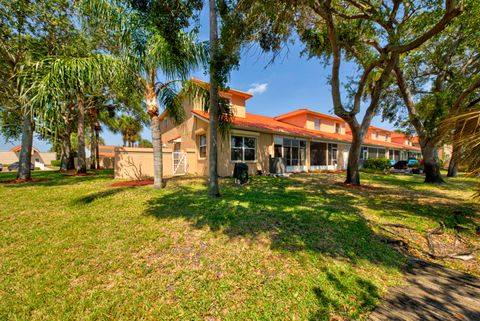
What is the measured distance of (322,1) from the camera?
585 centimetres

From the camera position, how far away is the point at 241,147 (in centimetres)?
1284

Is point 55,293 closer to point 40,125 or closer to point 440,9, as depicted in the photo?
point 40,125

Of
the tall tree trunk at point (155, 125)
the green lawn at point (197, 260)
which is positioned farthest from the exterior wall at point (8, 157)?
the tall tree trunk at point (155, 125)

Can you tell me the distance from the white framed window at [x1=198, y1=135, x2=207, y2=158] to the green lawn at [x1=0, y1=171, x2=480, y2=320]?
7.77 meters

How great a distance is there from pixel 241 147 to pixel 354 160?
676 cm

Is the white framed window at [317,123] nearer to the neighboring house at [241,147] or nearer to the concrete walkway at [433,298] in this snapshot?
the neighboring house at [241,147]

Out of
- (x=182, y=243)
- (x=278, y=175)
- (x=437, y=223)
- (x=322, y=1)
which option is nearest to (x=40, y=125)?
(x=182, y=243)

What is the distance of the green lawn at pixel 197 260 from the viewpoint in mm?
2197

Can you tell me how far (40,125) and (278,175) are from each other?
1179 cm

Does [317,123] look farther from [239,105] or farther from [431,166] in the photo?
[431,166]

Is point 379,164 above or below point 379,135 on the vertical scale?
below

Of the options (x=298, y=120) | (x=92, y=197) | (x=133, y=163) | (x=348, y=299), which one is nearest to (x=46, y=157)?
(x=133, y=163)

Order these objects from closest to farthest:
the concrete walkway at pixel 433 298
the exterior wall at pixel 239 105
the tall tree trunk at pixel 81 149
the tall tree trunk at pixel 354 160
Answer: the concrete walkway at pixel 433 298
the tall tree trunk at pixel 354 160
the tall tree trunk at pixel 81 149
the exterior wall at pixel 239 105

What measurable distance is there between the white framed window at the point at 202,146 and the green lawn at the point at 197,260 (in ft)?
25.5
